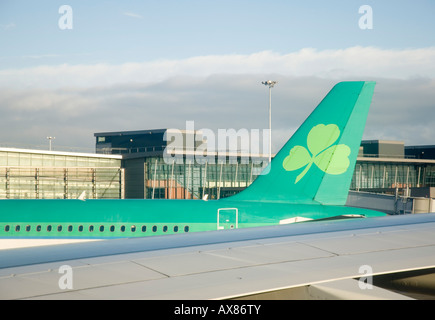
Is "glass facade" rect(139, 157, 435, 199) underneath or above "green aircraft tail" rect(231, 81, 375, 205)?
underneath

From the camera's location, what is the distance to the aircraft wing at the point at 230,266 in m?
5.15

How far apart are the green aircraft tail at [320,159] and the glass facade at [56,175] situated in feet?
130

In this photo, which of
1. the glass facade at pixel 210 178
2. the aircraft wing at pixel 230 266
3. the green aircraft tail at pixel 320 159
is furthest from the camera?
the glass facade at pixel 210 178

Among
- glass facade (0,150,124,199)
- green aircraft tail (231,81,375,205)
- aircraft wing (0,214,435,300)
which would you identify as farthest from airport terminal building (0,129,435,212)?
aircraft wing (0,214,435,300)

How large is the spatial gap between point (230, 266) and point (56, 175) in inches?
2189

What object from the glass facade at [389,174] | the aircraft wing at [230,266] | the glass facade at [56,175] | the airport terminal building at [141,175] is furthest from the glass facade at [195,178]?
the aircraft wing at [230,266]

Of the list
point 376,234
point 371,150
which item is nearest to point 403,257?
point 376,234

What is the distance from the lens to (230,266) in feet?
20.4

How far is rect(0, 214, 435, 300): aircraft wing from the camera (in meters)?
5.15

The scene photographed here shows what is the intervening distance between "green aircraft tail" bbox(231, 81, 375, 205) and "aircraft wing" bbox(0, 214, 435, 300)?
31.4 ft

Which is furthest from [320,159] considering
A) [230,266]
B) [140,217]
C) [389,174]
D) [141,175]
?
[389,174]

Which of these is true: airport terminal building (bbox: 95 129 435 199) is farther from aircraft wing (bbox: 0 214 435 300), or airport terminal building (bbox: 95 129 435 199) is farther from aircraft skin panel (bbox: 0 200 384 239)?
aircraft wing (bbox: 0 214 435 300)

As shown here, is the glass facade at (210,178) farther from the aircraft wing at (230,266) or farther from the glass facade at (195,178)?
the aircraft wing at (230,266)

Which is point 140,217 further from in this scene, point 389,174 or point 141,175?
point 389,174
